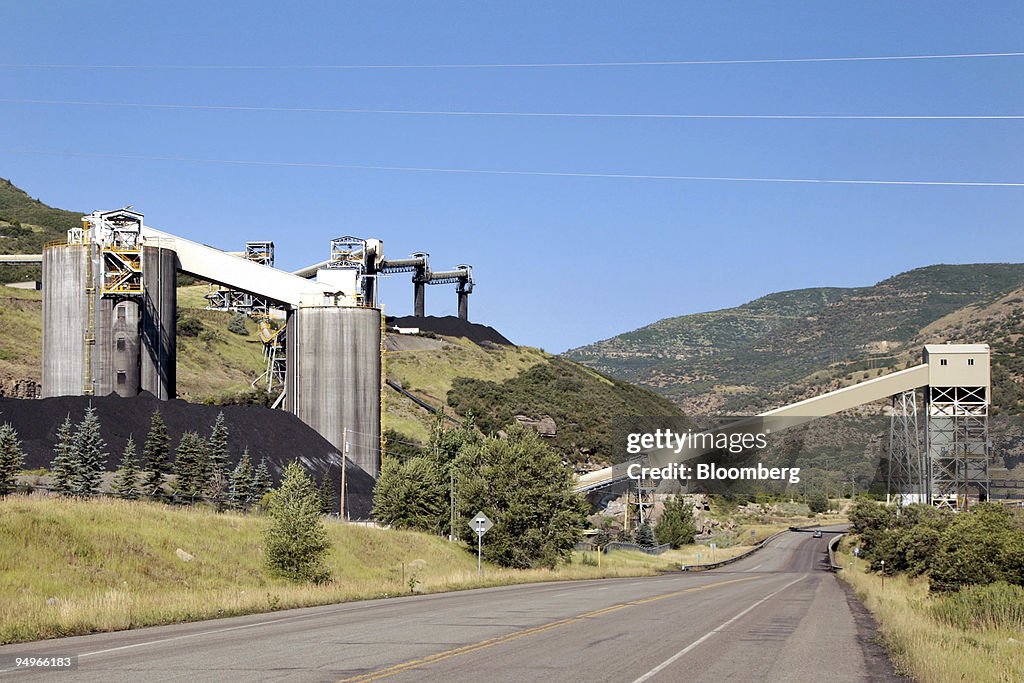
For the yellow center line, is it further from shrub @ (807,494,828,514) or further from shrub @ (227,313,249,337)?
shrub @ (807,494,828,514)

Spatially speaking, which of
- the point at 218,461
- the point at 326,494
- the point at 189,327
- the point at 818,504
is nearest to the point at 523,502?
the point at 326,494

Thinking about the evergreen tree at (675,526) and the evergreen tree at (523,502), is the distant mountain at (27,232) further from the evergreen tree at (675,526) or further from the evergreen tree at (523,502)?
the evergreen tree at (523,502)

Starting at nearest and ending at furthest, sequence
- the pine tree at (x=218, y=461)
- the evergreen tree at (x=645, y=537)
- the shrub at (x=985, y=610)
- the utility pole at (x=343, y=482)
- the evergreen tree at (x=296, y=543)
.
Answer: the shrub at (x=985, y=610), the evergreen tree at (x=296, y=543), the pine tree at (x=218, y=461), the utility pole at (x=343, y=482), the evergreen tree at (x=645, y=537)

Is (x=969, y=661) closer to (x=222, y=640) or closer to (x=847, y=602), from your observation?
(x=222, y=640)

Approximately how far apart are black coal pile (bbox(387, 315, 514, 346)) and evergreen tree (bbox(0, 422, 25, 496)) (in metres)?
103

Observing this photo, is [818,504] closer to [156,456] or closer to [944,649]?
[156,456]

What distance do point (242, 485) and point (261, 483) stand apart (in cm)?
267

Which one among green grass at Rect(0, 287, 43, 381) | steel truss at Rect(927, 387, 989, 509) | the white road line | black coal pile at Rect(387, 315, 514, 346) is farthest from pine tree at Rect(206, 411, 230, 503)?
black coal pile at Rect(387, 315, 514, 346)

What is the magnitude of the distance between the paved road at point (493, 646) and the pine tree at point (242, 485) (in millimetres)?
29838

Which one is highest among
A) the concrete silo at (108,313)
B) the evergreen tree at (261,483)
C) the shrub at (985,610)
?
the concrete silo at (108,313)

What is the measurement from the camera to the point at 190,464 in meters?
59.3

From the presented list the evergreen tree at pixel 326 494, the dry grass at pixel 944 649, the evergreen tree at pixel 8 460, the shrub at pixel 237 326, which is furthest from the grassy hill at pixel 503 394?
the dry grass at pixel 944 649

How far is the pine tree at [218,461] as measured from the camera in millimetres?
59787

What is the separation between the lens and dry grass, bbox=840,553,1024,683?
14742 mm
